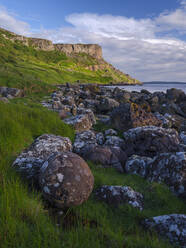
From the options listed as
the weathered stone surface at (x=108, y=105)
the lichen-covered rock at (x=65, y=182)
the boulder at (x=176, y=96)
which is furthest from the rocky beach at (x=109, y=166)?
the boulder at (x=176, y=96)

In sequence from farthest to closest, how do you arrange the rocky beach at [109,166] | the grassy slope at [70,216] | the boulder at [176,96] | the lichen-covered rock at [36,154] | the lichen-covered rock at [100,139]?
the boulder at [176,96] → the lichen-covered rock at [100,139] → the lichen-covered rock at [36,154] → the rocky beach at [109,166] → the grassy slope at [70,216]

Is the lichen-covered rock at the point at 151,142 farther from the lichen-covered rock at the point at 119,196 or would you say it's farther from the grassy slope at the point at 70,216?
the lichen-covered rock at the point at 119,196

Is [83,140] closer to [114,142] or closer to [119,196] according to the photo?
[114,142]

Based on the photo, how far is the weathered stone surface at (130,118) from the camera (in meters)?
13.1

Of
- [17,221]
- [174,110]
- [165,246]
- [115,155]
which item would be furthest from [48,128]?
[174,110]

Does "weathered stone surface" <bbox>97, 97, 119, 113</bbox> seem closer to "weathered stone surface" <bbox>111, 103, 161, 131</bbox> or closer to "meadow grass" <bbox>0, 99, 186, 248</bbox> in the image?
"weathered stone surface" <bbox>111, 103, 161, 131</bbox>

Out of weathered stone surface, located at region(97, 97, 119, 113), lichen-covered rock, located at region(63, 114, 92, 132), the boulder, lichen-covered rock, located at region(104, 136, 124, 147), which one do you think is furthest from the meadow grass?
the boulder

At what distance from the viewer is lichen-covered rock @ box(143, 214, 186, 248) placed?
11.6 ft

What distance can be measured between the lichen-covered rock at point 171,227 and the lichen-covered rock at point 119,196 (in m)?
0.79

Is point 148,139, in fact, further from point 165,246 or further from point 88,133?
point 165,246

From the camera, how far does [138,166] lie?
7332 millimetres

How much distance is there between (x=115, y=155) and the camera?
809 centimetres

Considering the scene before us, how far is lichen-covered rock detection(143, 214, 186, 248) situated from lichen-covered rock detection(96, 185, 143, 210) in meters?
0.79

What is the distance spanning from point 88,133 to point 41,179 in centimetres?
627
